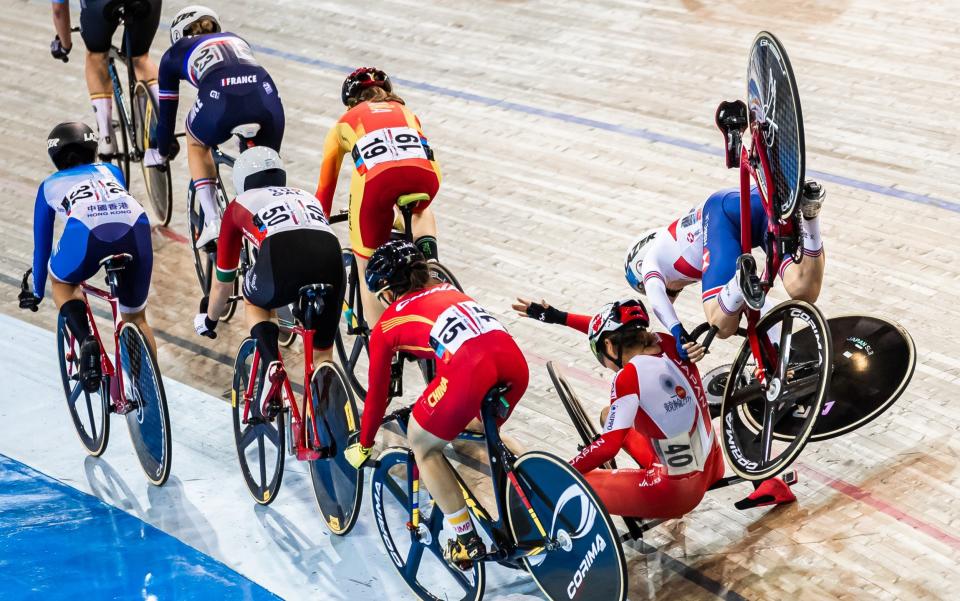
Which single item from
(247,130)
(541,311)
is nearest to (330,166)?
(247,130)

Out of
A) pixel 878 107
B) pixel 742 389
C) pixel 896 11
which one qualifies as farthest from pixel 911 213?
pixel 896 11

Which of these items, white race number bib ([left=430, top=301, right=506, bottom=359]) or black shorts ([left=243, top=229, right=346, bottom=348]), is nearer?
white race number bib ([left=430, top=301, right=506, bottom=359])

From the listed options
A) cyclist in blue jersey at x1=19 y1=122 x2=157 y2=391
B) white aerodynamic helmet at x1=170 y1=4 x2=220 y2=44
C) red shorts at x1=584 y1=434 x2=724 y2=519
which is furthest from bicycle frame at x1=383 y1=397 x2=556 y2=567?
white aerodynamic helmet at x1=170 y1=4 x2=220 y2=44

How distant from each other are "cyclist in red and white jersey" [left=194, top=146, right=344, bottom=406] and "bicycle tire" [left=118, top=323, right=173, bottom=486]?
1.45 ft

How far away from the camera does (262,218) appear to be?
450cm

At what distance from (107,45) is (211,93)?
184 cm

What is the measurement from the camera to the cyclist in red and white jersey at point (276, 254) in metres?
4.45

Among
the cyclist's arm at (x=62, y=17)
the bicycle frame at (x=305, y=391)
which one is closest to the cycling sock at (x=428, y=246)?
the bicycle frame at (x=305, y=391)

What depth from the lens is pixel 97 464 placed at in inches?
207

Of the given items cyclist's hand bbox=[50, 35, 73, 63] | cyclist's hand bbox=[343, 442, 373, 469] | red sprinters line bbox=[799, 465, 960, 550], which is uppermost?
cyclist's hand bbox=[50, 35, 73, 63]

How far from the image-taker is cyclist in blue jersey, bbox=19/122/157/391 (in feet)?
15.8

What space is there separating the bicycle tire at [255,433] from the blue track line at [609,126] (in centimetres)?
395

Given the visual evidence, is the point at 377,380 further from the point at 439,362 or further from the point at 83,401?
the point at 83,401

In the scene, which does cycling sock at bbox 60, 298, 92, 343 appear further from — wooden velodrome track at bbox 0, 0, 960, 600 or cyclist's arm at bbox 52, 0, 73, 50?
cyclist's arm at bbox 52, 0, 73, 50
